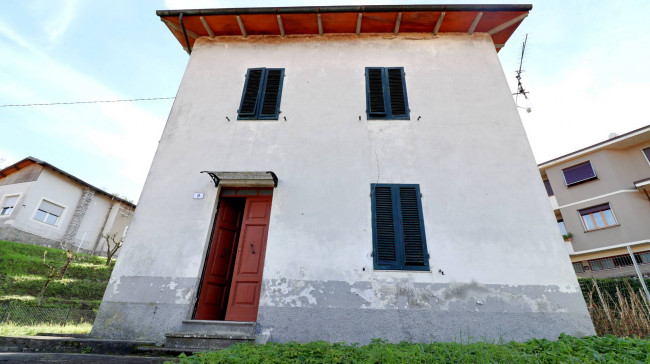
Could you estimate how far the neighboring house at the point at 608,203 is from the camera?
16391mm

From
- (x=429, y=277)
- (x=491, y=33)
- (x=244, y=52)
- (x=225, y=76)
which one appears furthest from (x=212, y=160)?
(x=491, y=33)

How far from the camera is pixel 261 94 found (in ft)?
22.9

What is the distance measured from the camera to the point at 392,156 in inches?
240

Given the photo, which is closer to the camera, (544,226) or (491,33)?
(544,226)

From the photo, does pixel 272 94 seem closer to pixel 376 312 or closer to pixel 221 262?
pixel 221 262

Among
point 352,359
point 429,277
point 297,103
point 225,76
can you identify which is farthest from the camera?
point 225,76

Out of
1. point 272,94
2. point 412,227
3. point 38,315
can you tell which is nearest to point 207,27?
point 272,94

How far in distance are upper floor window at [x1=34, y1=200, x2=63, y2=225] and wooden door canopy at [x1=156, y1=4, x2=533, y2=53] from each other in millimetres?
17582

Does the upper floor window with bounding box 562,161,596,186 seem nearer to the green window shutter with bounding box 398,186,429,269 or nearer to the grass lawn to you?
the green window shutter with bounding box 398,186,429,269

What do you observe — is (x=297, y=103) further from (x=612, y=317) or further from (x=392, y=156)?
(x=612, y=317)

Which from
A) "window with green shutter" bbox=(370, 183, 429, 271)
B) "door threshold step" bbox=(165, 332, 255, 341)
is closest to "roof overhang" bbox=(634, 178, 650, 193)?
"window with green shutter" bbox=(370, 183, 429, 271)

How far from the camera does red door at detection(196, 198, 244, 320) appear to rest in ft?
17.7

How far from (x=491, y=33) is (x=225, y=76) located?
6.51m

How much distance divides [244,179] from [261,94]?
2234mm
